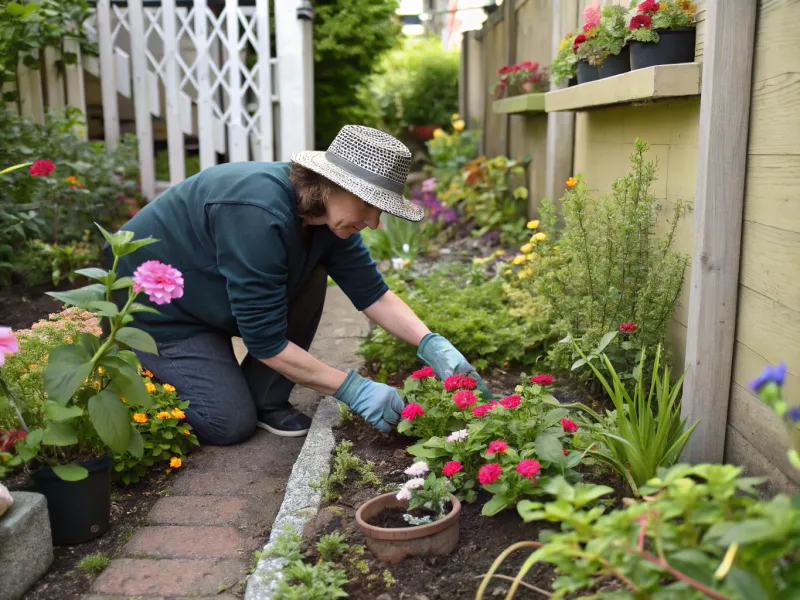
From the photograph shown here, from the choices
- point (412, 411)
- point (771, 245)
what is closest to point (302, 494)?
point (412, 411)

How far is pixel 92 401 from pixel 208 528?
0.57m

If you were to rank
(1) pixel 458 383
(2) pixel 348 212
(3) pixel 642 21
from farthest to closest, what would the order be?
(3) pixel 642 21, (2) pixel 348 212, (1) pixel 458 383

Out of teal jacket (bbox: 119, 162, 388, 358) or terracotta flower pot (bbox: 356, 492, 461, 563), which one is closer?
terracotta flower pot (bbox: 356, 492, 461, 563)

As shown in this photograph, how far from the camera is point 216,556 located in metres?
2.24

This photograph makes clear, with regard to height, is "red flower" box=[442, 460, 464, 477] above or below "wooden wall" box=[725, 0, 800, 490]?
below

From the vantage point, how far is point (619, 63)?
320 centimetres

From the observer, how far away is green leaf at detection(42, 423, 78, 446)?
204cm

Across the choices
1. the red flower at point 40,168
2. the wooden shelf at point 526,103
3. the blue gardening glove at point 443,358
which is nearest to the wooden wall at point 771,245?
the blue gardening glove at point 443,358

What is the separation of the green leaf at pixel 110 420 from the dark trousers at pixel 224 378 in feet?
2.86

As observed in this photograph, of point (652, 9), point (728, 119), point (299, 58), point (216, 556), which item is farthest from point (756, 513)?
point (299, 58)

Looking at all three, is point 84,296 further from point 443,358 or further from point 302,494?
point 443,358

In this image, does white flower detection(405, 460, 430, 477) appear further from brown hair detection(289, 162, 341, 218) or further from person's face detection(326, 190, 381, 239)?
brown hair detection(289, 162, 341, 218)

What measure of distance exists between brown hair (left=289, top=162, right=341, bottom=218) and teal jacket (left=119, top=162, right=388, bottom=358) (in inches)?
1.6

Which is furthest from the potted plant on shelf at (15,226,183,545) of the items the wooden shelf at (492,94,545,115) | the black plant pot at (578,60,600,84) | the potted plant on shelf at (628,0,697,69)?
the wooden shelf at (492,94,545,115)
